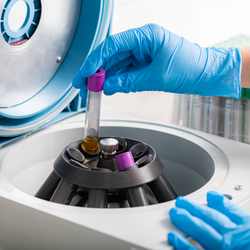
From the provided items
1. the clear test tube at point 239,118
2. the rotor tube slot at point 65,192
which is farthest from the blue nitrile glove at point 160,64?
the clear test tube at point 239,118


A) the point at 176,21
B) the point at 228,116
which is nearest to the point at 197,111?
the point at 228,116

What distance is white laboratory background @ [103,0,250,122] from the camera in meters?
1.93

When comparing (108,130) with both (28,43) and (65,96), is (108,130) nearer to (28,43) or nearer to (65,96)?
(65,96)

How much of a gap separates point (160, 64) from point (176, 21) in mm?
1246

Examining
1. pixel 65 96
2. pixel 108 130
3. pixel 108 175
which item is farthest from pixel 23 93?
pixel 108 175

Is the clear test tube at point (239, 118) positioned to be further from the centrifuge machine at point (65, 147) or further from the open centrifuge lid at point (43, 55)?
the open centrifuge lid at point (43, 55)

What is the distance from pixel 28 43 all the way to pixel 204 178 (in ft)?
2.85

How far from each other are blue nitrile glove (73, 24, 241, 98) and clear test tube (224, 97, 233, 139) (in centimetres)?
46

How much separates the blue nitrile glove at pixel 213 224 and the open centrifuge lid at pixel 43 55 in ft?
2.29

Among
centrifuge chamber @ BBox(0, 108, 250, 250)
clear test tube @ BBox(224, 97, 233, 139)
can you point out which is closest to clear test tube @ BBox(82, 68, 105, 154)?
centrifuge chamber @ BBox(0, 108, 250, 250)

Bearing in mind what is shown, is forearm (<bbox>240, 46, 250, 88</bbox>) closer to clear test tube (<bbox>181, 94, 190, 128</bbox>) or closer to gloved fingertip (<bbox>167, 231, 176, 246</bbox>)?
clear test tube (<bbox>181, 94, 190, 128</bbox>)

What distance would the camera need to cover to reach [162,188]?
959 millimetres

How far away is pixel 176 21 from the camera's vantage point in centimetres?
210

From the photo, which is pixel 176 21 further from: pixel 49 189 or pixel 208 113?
pixel 49 189
